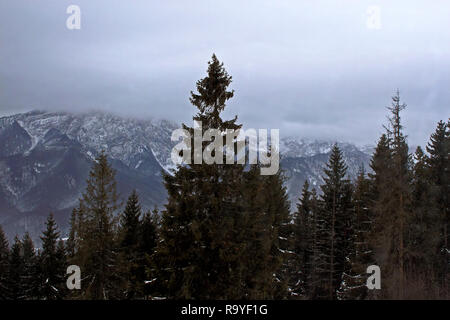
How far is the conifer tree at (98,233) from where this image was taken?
2561 centimetres

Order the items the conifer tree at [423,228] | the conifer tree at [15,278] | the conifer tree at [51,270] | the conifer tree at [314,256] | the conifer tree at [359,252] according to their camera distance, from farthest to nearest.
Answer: the conifer tree at [15,278] → the conifer tree at [51,270] → the conifer tree at [314,256] → the conifer tree at [359,252] → the conifer tree at [423,228]

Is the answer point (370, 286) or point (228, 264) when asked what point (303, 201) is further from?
point (228, 264)

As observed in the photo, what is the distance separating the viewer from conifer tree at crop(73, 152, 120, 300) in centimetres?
2561

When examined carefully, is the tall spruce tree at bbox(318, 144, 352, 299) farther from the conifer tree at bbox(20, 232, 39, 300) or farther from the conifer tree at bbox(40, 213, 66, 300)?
the conifer tree at bbox(20, 232, 39, 300)

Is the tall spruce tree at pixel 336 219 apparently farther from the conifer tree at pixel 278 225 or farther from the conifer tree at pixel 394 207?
the conifer tree at pixel 394 207

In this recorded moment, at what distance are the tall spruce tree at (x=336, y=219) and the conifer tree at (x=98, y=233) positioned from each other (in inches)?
695

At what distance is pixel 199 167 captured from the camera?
1750 cm

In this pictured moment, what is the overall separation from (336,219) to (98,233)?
776 inches

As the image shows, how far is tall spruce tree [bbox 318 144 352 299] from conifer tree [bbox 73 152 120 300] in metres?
17.7

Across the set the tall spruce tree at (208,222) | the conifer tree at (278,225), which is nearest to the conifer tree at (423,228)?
the conifer tree at (278,225)
